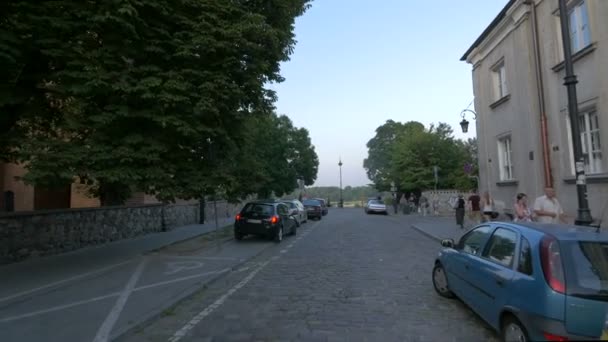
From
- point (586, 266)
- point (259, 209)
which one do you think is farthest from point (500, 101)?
point (586, 266)

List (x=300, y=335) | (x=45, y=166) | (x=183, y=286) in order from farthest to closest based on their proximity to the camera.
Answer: (x=45, y=166)
(x=183, y=286)
(x=300, y=335)

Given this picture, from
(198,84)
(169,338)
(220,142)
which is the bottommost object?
(169,338)

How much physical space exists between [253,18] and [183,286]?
6.53 metres

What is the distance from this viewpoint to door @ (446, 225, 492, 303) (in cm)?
568

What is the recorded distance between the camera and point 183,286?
26.5ft

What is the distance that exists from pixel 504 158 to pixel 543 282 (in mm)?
14420

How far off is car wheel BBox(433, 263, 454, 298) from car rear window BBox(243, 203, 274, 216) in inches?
380

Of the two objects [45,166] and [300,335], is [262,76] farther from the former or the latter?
[300,335]

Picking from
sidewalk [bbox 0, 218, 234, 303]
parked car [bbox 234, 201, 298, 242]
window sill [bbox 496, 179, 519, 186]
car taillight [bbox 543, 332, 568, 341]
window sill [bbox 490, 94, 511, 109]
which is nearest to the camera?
car taillight [bbox 543, 332, 568, 341]

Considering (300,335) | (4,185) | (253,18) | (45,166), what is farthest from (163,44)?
(4,185)

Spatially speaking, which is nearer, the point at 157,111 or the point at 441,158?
the point at 157,111

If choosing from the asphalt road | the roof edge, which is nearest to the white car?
the roof edge

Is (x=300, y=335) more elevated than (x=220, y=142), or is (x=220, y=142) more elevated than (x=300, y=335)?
(x=220, y=142)

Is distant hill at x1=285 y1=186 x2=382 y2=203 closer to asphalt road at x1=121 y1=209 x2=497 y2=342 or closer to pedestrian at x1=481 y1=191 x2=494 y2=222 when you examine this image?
pedestrian at x1=481 y1=191 x2=494 y2=222
